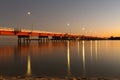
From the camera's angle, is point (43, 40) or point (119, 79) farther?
point (43, 40)

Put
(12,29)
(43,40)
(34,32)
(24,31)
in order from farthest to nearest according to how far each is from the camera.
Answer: (43,40) → (34,32) → (24,31) → (12,29)

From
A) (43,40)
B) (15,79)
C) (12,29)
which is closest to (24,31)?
(12,29)

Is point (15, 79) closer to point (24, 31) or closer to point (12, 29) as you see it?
point (12, 29)

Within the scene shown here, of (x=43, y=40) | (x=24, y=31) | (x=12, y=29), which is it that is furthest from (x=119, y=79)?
(x=43, y=40)

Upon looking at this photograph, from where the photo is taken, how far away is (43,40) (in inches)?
6447

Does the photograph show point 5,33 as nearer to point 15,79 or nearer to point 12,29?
point 12,29

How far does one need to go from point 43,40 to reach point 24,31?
6872 cm

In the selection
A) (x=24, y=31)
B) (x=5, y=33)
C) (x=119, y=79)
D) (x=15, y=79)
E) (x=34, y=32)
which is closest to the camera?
(x=15, y=79)

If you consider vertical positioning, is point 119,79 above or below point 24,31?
below

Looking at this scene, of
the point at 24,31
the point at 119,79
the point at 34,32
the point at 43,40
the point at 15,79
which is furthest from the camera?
the point at 43,40

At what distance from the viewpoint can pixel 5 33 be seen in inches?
3113

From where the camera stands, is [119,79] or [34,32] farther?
[34,32]

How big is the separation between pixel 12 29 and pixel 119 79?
236 feet

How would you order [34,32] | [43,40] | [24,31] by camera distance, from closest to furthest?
[24,31], [34,32], [43,40]
